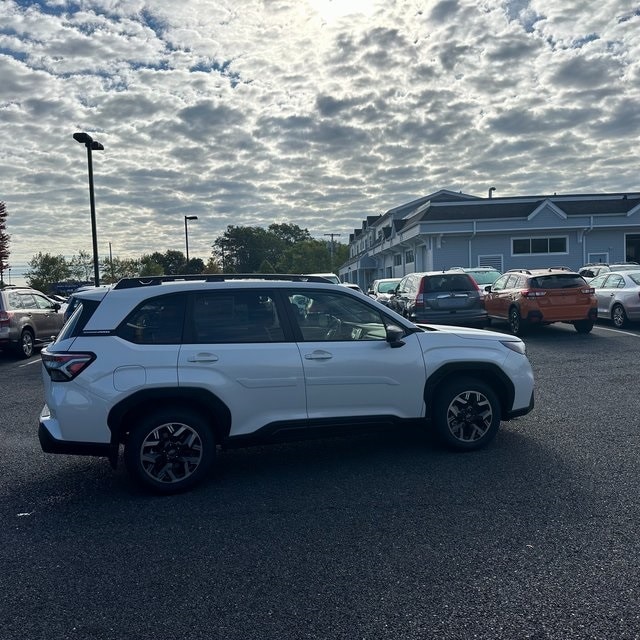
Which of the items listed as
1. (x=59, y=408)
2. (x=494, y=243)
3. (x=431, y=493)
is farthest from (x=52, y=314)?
(x=494, y=243)

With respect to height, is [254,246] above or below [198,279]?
above

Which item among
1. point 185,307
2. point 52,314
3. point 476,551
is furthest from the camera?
point 52,314

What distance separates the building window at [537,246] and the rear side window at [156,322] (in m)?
30.8

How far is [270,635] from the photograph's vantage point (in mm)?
2852

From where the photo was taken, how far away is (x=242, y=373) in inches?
193

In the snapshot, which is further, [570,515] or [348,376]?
[348,376]

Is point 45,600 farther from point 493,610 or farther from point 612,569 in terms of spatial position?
point 612,569

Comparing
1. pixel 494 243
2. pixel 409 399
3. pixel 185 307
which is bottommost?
pixel 409 399

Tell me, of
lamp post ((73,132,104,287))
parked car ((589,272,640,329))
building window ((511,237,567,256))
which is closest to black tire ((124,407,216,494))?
parked car ((589,272,640,329))

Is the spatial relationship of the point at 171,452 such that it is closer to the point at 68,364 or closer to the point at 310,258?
the point at 68,364

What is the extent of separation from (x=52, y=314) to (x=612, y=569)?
14972mm

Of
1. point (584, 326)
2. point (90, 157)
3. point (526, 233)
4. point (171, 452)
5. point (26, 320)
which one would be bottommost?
point (171, 452)

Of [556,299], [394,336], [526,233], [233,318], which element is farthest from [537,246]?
[233,318]

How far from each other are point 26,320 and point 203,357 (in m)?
11.2
